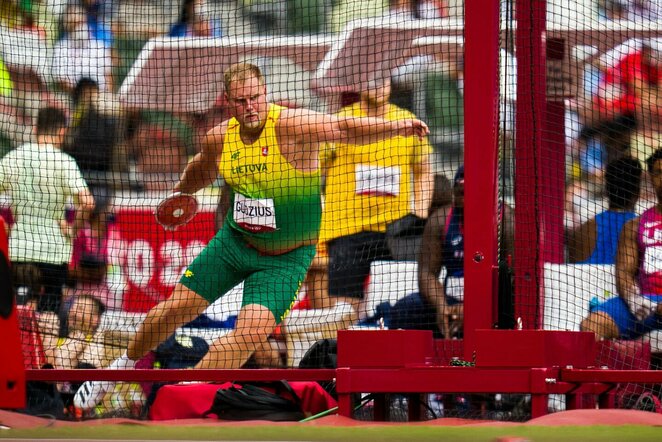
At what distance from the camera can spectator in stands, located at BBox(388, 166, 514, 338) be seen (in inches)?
272

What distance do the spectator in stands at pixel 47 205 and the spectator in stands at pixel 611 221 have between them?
3236 millimetres

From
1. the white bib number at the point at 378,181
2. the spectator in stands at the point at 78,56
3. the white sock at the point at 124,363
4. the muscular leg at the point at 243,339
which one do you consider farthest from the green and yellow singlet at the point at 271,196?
the spectator in stands at the point at 78,56

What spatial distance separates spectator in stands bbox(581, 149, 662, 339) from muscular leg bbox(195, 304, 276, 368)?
1997mm

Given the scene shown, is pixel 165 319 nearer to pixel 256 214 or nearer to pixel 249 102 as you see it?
pixel 256 214

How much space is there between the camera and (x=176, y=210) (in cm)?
651

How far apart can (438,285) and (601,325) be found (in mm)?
1034

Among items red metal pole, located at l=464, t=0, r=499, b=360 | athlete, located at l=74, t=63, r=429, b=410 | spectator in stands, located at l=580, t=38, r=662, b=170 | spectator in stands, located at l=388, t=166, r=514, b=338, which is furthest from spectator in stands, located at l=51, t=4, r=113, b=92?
spectator in stands, located at l=580, t=38, r=662, b=170

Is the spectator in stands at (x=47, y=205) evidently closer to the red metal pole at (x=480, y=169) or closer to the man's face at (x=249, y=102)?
the man's face at (x=249, y=102)

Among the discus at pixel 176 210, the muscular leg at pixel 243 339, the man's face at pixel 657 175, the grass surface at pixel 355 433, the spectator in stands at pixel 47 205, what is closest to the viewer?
the grass surface at pixel 355 433

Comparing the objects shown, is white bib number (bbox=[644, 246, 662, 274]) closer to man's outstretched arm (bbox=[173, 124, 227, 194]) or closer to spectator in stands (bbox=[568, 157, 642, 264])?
spectator in stands (bbox=[568, 157, 642, 264])

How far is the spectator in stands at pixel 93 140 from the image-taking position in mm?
7441

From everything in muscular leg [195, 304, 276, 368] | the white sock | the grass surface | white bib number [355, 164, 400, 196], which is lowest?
the white sock

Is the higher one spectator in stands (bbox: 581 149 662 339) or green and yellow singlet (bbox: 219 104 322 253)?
green and yellow singlet (bbox: 219 104 322 253)

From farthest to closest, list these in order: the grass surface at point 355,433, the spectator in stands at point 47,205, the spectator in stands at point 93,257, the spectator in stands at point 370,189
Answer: the spectator in stands at point 93,257 → the spectator in stands at point 47,205 → the spectator in stands at point 370,189 → the grass surface at point 355,433
